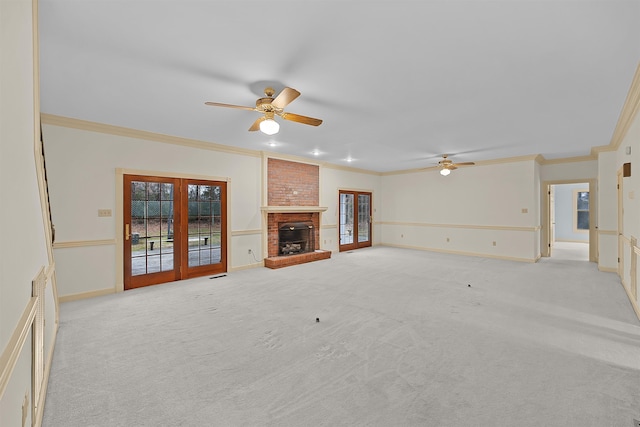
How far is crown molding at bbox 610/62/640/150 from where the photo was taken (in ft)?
9.50

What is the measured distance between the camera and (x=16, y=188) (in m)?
1.41

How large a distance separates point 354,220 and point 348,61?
21.9ft

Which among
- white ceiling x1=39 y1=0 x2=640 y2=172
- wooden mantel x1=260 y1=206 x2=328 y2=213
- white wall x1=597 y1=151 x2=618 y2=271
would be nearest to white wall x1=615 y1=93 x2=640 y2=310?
white ceiling x1=39 y1=0 x2=640 y2=172

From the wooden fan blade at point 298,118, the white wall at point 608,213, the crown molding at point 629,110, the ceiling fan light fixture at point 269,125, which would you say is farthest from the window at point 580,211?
the ceiling fan light fixture at point 269,125

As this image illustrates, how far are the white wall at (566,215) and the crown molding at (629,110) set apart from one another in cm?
620

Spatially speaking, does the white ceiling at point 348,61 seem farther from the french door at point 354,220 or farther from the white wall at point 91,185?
the french door at point 354,220

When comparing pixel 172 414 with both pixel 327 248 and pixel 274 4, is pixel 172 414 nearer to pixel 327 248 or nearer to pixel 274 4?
pixel 274 4

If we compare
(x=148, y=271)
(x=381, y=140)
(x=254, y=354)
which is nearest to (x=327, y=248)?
(x=381, y=140)

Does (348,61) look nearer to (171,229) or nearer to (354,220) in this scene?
(171,229)

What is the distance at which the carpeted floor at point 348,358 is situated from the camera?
1826 millimetres

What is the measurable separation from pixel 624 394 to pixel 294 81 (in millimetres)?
3612

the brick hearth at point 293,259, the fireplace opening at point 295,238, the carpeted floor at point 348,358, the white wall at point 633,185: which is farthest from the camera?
the fireplace opening at point 295,238

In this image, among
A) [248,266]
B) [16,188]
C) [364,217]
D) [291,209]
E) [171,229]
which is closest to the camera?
[16,188]

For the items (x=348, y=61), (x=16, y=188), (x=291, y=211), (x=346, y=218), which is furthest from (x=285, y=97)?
(x=346, y=218)
